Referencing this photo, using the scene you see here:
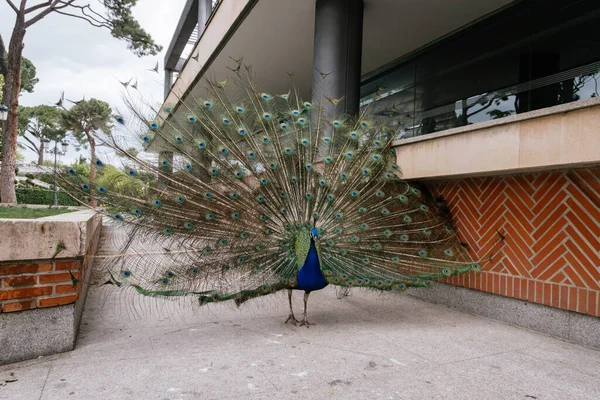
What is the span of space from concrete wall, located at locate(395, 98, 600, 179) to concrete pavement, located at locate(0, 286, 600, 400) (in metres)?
1.90

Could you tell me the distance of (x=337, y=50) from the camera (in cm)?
657

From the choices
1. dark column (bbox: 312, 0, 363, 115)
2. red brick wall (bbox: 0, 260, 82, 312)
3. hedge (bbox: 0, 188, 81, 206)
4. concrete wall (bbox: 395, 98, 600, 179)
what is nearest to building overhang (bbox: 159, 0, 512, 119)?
dark column (bbox: 312, 0, 363, 115)

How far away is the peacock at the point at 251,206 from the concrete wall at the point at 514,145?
0.65 metres

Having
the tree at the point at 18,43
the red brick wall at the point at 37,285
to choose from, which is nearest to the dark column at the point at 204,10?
the tree at the point at 18,43

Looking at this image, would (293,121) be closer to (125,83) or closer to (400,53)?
(125,83)

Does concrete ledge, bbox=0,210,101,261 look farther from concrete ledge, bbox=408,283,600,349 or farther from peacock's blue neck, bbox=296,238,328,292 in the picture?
concrete ledge, bbox=408,283,600,349

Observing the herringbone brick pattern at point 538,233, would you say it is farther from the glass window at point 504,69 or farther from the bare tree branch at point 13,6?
the bare tree branch at point 13,6

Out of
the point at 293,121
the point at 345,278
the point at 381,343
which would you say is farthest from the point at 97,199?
the point at 381,343

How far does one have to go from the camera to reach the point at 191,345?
373 cm

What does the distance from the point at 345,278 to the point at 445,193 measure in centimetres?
254

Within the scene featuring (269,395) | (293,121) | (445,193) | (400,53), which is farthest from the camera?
(400,53)

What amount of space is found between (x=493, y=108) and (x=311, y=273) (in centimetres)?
445

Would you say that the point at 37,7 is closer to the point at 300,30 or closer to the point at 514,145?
the point at 300,30

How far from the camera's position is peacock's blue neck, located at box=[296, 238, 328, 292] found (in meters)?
4.11
